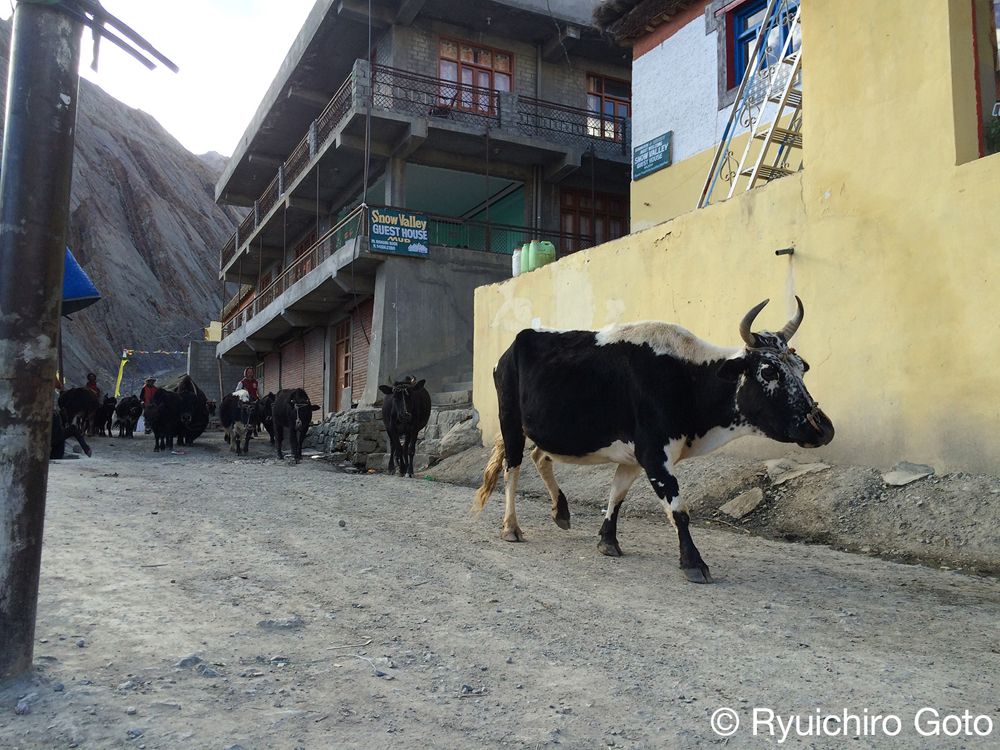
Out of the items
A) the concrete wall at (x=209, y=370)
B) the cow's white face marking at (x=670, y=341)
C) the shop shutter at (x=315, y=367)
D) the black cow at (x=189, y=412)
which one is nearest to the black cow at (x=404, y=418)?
the cow's white face marking at (x=670, y=341)

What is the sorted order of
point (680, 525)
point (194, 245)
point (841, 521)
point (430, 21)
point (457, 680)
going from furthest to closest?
point (194, 245) → point (430, 21) → point (841, 521) → point (680, 525) → point (457, 680)

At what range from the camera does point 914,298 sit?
6.25 metres

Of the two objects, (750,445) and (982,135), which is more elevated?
(982,135)

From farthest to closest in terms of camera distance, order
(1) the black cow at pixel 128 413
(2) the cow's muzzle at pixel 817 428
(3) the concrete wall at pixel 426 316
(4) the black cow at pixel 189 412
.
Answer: (1) the black cow at pixel 128 413 < (4) the black cow at pixel 189 412 < (3) the concrete wall at pixel 426 316 < (2) the cow's muzzle at pixel 817 428

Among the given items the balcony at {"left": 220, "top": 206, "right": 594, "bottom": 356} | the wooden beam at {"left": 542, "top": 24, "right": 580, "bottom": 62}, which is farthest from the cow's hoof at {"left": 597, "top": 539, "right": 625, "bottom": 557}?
the wooden beam at {"left": 542, "top": 24, "right": 580, "bottom": 62}

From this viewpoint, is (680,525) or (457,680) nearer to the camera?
(457,680)

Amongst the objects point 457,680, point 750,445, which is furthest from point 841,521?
point 457,680

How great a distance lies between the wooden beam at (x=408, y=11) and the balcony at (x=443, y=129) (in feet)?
4.92

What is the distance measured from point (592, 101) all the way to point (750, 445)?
16.0 m

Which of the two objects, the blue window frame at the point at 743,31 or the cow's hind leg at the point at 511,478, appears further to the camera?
the blue window frame at the point at 743,31

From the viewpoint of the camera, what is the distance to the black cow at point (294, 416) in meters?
16.0

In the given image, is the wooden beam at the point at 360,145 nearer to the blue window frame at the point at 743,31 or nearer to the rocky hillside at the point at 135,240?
the blue window frame at the point at 743,31

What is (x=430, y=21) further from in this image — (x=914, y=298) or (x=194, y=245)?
(x=194, y=245)

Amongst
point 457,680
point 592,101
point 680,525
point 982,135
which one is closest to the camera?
point 457,680
